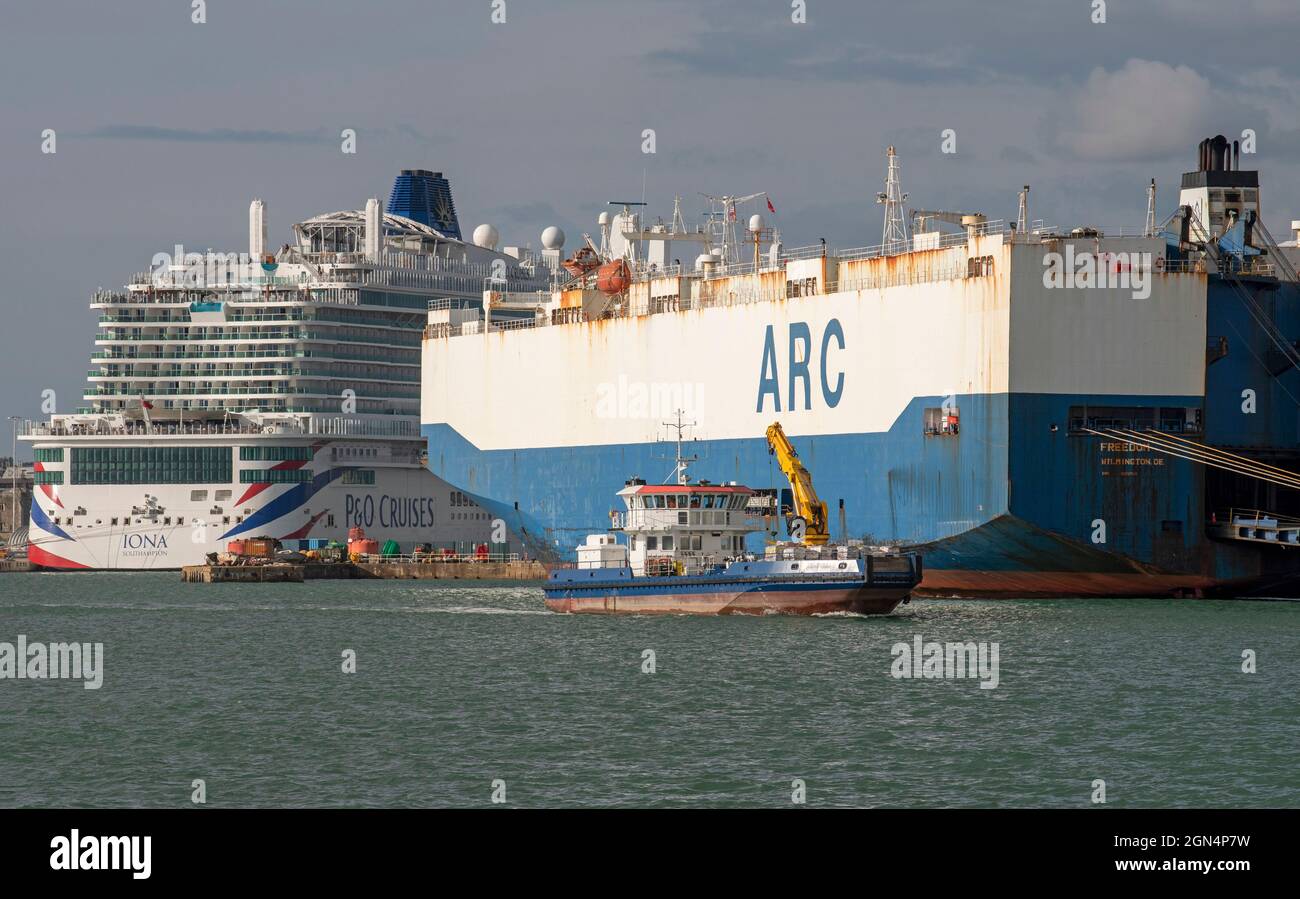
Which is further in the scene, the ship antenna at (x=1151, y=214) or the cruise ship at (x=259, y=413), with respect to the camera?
the cruise ship at (x=259, y=413)

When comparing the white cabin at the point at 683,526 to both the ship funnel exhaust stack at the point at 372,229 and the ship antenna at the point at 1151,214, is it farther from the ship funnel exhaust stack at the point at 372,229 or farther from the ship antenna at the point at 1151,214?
the ship funnel exhaust stack at the point at 372,229

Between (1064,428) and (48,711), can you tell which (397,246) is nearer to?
(1064,428)

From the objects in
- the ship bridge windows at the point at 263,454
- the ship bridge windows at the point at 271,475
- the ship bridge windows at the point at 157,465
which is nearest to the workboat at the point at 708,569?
the ship bridge windows at the point at 271,475

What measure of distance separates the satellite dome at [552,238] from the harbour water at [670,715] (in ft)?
216

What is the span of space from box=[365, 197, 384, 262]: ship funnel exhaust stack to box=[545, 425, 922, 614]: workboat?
54.3 m

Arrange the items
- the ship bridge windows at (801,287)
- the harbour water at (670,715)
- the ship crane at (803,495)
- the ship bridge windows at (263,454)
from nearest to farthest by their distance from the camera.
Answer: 1. the harbour water at (670,715)
2. the ship crane at (803,495)
3. the ship bridge windows at (801,287)
4. the ship bridge windows at (263,454)

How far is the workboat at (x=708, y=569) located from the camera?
49.9m

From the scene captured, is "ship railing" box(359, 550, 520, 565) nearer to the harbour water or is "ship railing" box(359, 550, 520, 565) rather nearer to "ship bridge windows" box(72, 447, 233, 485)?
"ship bridge windows" box(72, 447, 233, 485)

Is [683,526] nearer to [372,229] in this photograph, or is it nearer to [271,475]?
[271,475]

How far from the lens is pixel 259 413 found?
103938 mm

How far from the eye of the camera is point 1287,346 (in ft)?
190

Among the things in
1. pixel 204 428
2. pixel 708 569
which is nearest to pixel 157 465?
pixel 204 428

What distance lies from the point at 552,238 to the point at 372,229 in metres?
13.3
